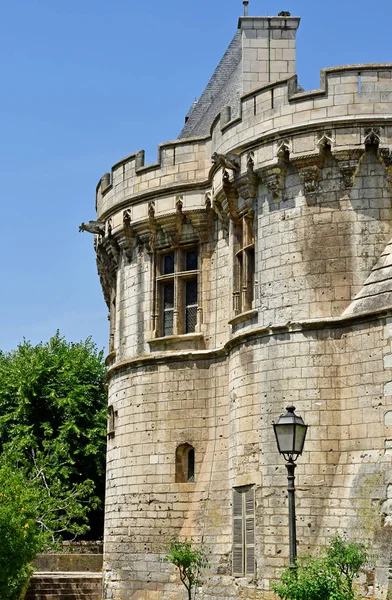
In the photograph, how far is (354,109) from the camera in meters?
20.4

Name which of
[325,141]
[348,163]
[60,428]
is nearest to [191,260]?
[325,141]

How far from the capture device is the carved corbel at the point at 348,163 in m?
20.3

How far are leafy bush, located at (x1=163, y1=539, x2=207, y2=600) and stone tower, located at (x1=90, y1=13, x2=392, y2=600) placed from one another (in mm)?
252

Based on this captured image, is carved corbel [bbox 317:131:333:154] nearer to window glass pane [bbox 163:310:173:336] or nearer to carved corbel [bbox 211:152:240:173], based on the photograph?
carved corbel [bbox 211:152:240:173]

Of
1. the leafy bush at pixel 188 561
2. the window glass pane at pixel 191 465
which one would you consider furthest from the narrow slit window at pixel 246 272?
the leafy bush at pixel 188 561

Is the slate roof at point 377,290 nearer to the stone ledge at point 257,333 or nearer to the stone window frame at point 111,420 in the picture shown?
the stone ledge at point 257,333

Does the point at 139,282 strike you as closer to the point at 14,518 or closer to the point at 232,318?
the point at 232,318

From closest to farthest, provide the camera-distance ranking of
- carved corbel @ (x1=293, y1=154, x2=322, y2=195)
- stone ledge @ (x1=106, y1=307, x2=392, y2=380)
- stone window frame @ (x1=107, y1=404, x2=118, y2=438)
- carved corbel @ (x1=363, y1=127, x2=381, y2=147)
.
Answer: stone ledge @ (x1=106, y1=307, x2=392, y2=380) < carved corbel @ (x1=363, y1=127, x2=381, y2=147) < carved corbel @ (x1=293, y1=154, x2=322, y2=195) < stone window frame @ (x1=107, y1=404, x2=118, y2=438)

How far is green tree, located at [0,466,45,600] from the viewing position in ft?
73.3

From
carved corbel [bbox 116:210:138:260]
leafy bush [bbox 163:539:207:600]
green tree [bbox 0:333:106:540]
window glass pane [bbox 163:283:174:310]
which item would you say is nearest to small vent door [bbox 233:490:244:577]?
leafy bush [bbox 163:539:207:600]

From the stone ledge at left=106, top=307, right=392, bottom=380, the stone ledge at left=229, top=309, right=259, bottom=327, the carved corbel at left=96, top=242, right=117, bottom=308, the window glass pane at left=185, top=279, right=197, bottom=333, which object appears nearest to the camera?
the stone ledge at left=106, top=307, right=392, bottom=380

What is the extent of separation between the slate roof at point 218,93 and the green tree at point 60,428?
12922 millimetres

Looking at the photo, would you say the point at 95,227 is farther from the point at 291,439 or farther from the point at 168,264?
the point at 291,439

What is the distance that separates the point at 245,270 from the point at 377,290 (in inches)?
137
